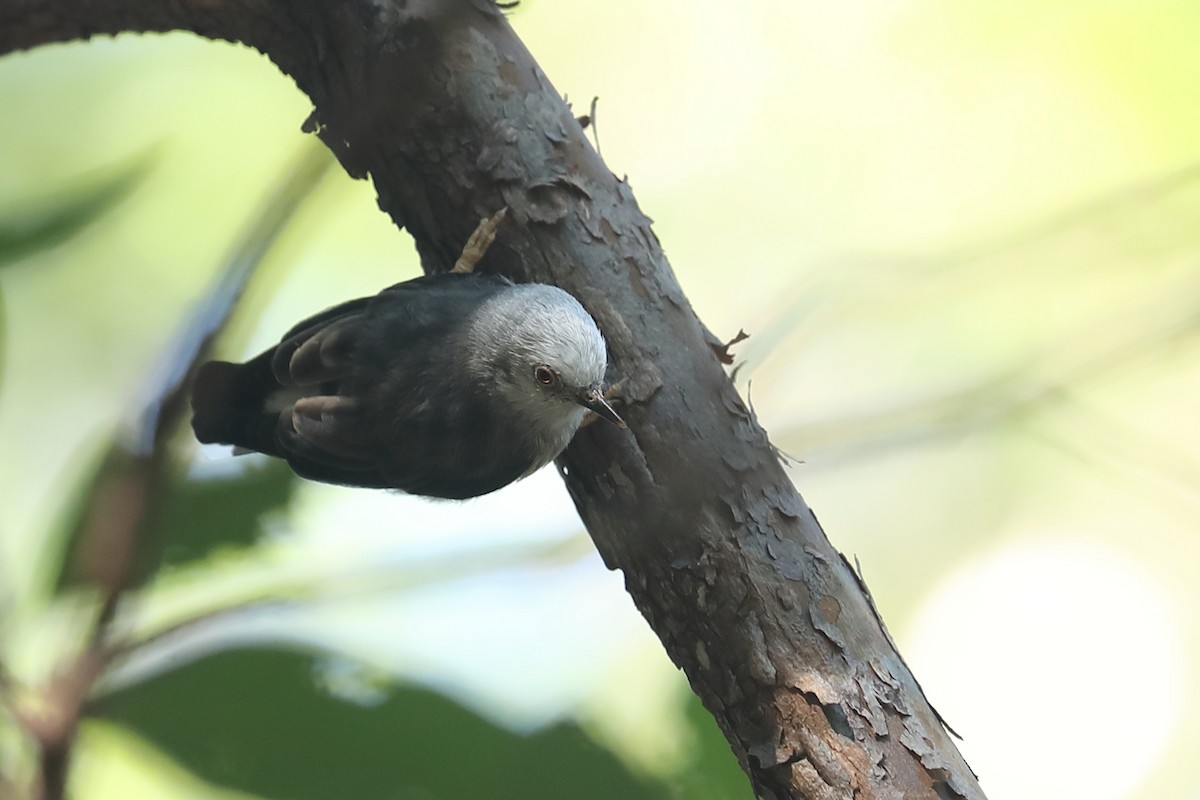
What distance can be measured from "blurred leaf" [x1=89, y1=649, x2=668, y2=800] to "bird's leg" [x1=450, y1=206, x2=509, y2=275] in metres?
1.28

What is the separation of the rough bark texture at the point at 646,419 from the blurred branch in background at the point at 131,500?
893 millimetres

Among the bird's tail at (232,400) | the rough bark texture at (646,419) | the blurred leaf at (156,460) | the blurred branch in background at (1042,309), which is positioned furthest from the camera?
the blurred branch in background at (1042,309)

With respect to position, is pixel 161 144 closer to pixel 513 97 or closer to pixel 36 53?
pixel 36 53

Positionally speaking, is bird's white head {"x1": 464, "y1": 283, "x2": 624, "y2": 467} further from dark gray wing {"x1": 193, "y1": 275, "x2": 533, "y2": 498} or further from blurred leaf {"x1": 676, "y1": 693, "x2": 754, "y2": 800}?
blurred leaf {"x1": 676, "y1": 693, "x2": 754, "y2": 800}

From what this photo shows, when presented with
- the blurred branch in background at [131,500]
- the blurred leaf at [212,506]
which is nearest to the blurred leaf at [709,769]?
the blurred leaf at [212,506]

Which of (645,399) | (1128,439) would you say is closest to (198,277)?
(645,399)

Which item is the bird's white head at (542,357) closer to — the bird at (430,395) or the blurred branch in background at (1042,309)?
the bird at (430,395)

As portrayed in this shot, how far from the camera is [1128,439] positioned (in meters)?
2.70

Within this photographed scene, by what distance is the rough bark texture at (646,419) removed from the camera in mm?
1567

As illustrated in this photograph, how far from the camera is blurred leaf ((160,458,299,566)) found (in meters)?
2.53

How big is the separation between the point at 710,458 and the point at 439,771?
52.4 inches

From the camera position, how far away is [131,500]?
250cm

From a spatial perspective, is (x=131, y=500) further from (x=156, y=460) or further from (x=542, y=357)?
(x=542, y=357)

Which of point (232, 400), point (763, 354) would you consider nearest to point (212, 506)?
point (232, 400)
